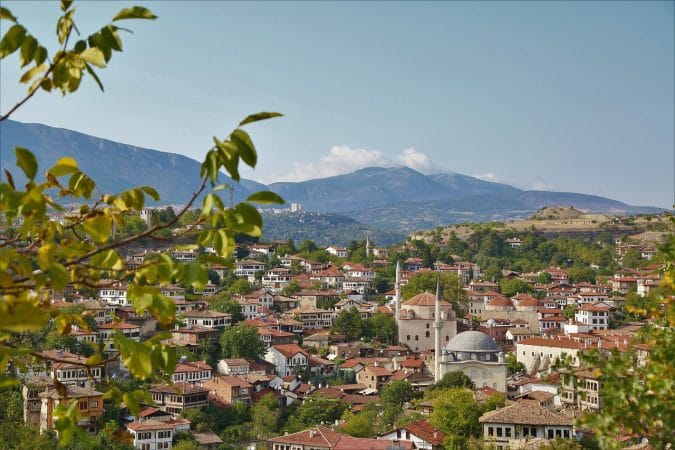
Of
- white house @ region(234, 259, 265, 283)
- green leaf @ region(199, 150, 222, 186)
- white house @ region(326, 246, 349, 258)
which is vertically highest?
green leaf @ region(199, 150, 222, 186)

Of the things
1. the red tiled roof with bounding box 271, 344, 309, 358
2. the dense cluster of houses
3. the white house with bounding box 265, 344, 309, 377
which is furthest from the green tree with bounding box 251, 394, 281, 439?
the red tiled roof with bounding box 271, 344, 309, 358

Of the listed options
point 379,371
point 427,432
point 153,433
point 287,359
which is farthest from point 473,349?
point 153,433

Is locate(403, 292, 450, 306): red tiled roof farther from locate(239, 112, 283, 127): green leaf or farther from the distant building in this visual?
locate(239, 112, 283, 127): green leaf

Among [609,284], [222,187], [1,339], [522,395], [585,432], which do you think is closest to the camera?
[222,187]

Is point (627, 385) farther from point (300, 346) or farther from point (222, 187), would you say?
point (300, 346)

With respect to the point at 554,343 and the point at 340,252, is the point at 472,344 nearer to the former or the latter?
the point at 554,343

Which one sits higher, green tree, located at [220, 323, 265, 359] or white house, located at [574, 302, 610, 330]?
white house, located at [574, 302, 610, 330]

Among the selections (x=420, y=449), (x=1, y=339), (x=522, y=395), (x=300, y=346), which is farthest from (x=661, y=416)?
(x=300, y=346)
